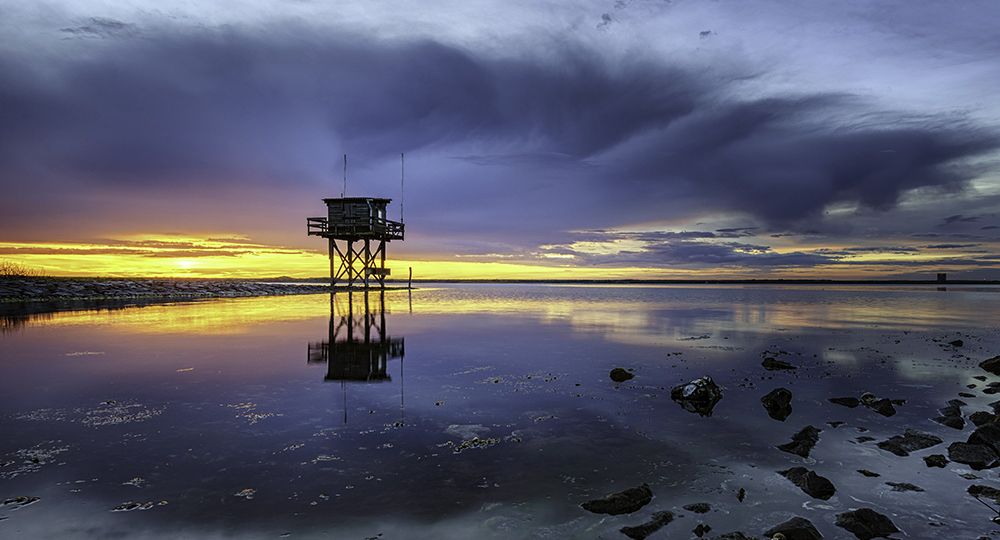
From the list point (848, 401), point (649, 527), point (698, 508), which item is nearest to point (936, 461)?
point (848, 401)

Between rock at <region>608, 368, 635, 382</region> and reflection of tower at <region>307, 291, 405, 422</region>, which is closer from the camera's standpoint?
rock at <region>608, 368, 635, 382</region>

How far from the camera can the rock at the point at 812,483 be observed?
7.04m

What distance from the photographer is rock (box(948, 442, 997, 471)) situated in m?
8.13

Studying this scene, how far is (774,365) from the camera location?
16875 millimetres

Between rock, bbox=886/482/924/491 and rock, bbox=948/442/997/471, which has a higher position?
rock, bbox=948/442/997/471

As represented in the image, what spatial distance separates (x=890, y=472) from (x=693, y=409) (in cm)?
402

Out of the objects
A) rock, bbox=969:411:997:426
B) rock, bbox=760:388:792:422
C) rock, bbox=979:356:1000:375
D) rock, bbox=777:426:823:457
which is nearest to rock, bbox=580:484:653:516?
rock, bbox=777:426:823:457

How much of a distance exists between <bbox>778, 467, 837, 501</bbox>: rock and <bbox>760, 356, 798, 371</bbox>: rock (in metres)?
10.2

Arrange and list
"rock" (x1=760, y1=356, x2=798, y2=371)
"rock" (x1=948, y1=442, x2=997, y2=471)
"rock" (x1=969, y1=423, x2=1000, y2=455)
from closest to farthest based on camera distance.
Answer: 1. "rock" (x1=948, y1=442, x2=997, y2=471)
2. "rock" (x1=969, y1=423, x2=1000, y2=455)
3. "rock" (x1=760, y1=356, x2=798, y2=371)

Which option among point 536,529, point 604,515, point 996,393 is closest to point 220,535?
point 536,529

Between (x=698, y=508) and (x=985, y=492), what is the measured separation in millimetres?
4485

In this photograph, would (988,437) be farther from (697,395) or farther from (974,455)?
(697,395)

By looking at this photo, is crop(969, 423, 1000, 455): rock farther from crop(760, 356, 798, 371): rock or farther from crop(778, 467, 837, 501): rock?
crop(760, 356, 798, 371): rock

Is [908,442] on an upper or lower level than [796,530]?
lower
